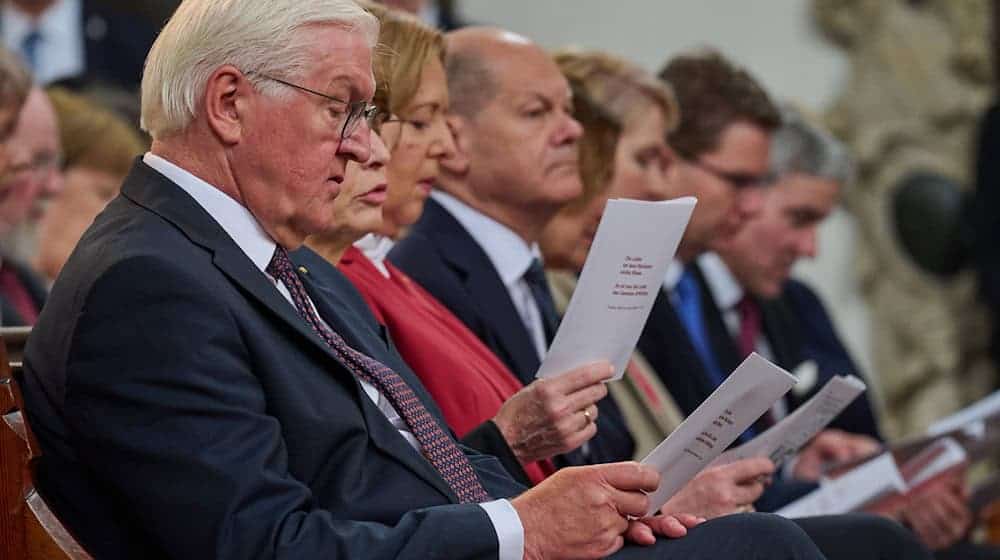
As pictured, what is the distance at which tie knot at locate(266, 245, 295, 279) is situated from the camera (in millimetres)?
2531

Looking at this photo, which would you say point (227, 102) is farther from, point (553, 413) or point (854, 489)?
point (854, 489)

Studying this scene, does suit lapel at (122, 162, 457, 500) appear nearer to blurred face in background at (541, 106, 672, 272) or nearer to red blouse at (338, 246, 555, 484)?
red blouse at (338, 246, 555, 484)

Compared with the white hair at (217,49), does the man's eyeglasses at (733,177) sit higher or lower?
lower

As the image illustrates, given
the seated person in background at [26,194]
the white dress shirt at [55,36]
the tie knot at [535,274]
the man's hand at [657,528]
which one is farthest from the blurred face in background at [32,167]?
the man's hand at [657,528]

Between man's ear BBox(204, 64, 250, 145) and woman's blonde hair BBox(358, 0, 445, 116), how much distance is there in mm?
873

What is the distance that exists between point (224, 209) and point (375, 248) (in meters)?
0.93

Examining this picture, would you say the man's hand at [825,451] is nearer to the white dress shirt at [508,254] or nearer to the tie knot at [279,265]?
the white dress shirt at [508,254]

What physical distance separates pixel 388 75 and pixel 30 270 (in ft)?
3.62

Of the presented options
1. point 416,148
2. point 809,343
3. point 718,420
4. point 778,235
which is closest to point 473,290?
point 416,148

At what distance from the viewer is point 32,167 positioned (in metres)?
4.15

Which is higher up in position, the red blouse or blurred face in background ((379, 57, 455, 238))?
blurred face in background ((379, 57, 455, 238))

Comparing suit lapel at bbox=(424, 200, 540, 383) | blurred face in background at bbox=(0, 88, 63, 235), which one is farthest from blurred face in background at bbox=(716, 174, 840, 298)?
blurred face in background at bbox=(0, 88, 63, 235)

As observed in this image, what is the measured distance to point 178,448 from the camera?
7.16ft

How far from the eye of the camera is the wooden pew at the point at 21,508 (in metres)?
2.23
